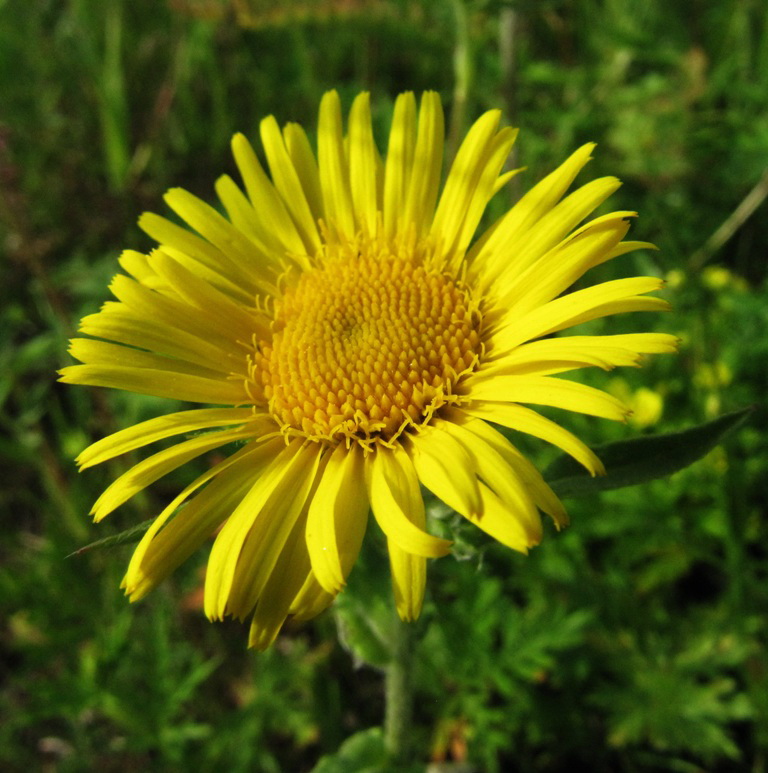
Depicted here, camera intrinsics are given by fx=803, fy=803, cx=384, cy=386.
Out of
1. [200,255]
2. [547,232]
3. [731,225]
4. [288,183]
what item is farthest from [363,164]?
[731,225]

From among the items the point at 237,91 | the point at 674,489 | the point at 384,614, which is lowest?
the point at 384,614

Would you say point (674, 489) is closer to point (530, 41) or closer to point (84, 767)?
point (84, 767)

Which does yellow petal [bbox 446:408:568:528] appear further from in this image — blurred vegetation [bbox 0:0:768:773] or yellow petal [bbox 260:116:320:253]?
yellow petal [bbox 260:116:320:253]

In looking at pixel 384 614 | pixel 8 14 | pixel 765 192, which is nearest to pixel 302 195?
pixel 384 614

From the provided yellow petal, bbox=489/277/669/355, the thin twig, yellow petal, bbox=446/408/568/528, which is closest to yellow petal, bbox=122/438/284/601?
yellow petal, bbox=446/408/568/528

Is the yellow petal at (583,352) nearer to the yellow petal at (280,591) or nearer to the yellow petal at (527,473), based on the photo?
the yellow petal at (527,473)

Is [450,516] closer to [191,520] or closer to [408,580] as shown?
[408,580]
